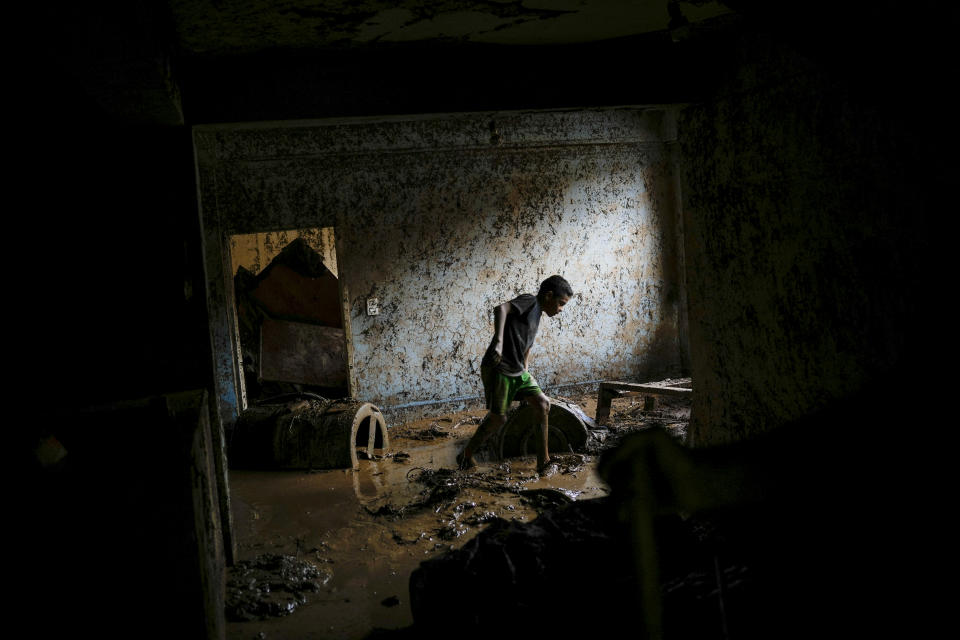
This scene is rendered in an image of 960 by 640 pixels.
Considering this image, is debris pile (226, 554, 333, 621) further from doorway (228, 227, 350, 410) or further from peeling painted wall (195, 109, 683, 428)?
doorway (228, 227, 350, 410)

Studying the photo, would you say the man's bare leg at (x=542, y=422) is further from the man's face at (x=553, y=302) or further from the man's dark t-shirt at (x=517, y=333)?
the man's face at (x=553, y=302)

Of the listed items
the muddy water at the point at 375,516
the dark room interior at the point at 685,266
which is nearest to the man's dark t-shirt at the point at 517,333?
the muddy water at the point at 375,516

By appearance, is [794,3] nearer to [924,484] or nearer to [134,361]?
[924,484]

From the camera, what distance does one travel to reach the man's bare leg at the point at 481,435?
5688 millimetres

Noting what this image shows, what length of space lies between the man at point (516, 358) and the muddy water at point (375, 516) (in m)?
0.42

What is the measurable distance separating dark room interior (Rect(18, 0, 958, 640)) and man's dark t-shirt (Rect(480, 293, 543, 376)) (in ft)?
8.23

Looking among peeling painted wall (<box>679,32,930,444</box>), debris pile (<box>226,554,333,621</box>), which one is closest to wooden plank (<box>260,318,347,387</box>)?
debris pile (<box>226,554,333,621</box>)

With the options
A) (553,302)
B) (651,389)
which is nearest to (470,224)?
(553,302)

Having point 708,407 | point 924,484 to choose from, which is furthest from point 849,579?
point 708,407

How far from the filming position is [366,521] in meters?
4.85

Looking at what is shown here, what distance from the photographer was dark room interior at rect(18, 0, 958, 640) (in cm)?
125

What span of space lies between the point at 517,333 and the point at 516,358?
0.71 ft

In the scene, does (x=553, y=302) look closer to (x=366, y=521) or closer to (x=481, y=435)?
(x=481, y=435)

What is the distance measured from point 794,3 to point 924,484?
3.11 feet
